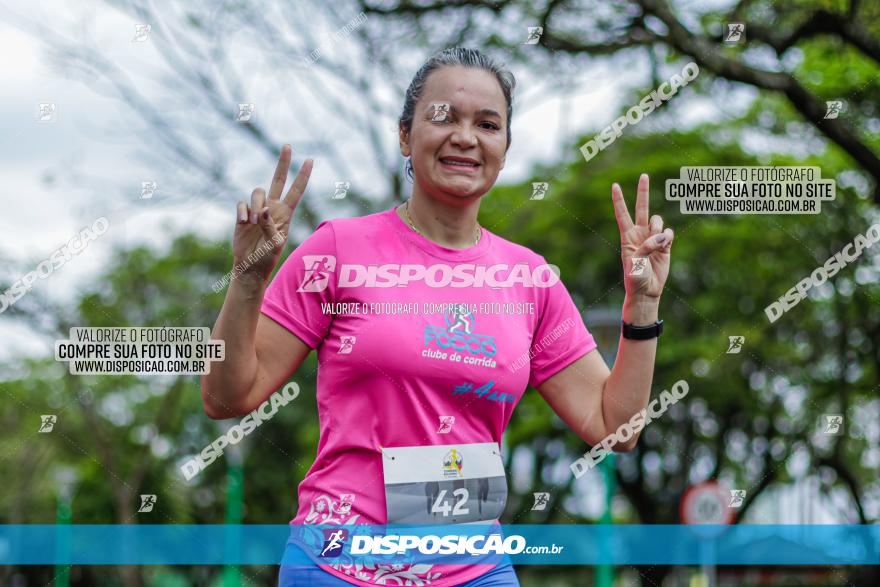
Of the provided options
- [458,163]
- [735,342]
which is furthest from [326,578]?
[735,342]

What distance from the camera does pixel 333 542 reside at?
2275mm

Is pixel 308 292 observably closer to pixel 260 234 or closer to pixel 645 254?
pixel 260 234

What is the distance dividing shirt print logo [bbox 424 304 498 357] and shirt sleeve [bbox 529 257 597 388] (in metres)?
0.25

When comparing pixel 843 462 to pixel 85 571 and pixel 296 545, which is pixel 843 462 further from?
pixel 85 571

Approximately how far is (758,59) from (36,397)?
52.8ft

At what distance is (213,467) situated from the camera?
21469 mm

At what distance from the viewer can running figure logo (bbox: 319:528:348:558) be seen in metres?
2.27

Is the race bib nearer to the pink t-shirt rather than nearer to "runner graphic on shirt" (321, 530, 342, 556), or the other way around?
the pink t-shirt

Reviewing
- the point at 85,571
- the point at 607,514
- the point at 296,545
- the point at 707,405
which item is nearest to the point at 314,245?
the point at 296,545

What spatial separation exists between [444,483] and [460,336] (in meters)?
0.34

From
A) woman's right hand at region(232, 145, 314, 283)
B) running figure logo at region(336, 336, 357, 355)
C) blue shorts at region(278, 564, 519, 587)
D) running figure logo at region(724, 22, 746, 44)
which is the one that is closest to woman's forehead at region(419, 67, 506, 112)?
woman's right hand at region(232, 145, 314, 283)

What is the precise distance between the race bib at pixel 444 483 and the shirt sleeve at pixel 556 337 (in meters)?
0.31

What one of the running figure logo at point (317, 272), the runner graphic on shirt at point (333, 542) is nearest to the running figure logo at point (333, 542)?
the runner graphic on shirt at point (333, 542)

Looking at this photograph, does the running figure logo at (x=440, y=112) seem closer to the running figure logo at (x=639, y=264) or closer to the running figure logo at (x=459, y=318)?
the running figure logo at (x=459, y=318)
